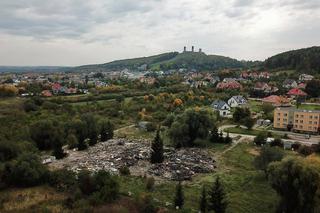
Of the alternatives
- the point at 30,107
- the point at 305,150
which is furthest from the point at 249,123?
the point at 30,107

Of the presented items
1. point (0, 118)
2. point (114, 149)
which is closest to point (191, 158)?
point (114, 149)

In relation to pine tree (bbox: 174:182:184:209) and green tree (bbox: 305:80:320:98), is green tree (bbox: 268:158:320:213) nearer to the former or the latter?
pine tree (bbox: 174:182:184:209)

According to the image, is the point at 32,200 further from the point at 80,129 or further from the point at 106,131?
the point at 106,131

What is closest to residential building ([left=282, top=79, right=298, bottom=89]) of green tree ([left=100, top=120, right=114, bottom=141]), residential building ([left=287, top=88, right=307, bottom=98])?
residential building ([left=287, top=88, right=307, bottom=98])

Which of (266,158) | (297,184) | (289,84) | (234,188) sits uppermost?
(289,84)

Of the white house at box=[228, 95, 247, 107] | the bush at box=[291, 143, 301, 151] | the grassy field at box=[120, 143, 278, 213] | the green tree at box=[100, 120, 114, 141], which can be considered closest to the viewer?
the grassy field at box=[120, 143, 278, 213]

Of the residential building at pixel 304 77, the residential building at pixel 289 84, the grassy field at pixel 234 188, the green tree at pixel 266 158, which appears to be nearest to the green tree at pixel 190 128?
the grassy field at pixel 234 188
